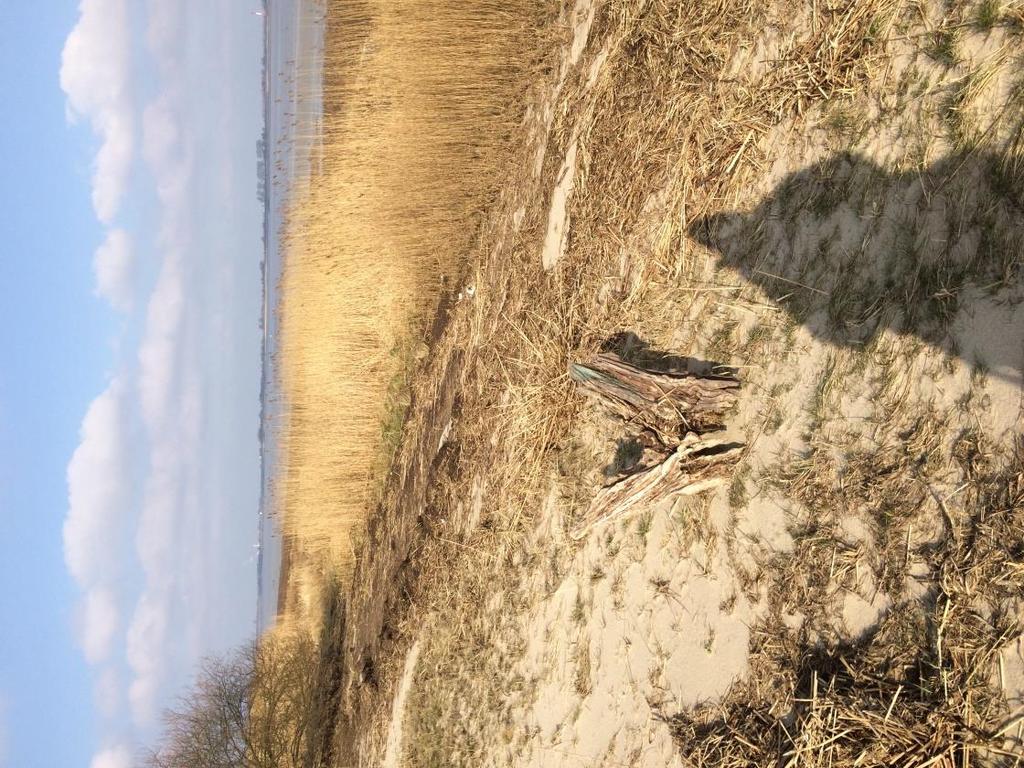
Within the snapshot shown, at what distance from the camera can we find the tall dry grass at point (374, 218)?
6.20 metres

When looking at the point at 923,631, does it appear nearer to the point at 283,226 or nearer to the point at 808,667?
the point at 808,667

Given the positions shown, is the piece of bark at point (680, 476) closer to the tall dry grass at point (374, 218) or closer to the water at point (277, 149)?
the tall dry grass at point (374, 218)

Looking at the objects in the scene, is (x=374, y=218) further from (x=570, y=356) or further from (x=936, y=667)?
(x=936, y=667)

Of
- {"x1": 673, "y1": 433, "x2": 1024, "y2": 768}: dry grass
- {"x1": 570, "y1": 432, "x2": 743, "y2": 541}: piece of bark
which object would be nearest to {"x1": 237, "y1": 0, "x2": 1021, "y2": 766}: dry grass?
{"x1": 673, "y1": 433, "x2": 1024, "y2": 768}: dry grass

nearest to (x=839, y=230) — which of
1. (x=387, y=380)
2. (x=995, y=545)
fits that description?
(x=995, y=545)

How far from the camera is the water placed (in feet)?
24.3

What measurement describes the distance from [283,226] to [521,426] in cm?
393

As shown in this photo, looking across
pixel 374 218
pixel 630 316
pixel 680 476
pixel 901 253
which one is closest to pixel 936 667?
pixel 680 476

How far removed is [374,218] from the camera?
6.79 meters

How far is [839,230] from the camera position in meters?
3.42

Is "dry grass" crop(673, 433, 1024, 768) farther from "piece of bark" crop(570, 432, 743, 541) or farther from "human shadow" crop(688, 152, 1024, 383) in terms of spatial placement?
"piece of bark" crop(570, 432, 743, 541)

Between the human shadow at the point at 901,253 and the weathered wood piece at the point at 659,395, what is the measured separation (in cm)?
58

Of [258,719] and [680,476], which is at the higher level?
[680,476]

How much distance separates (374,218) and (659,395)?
383 cm
